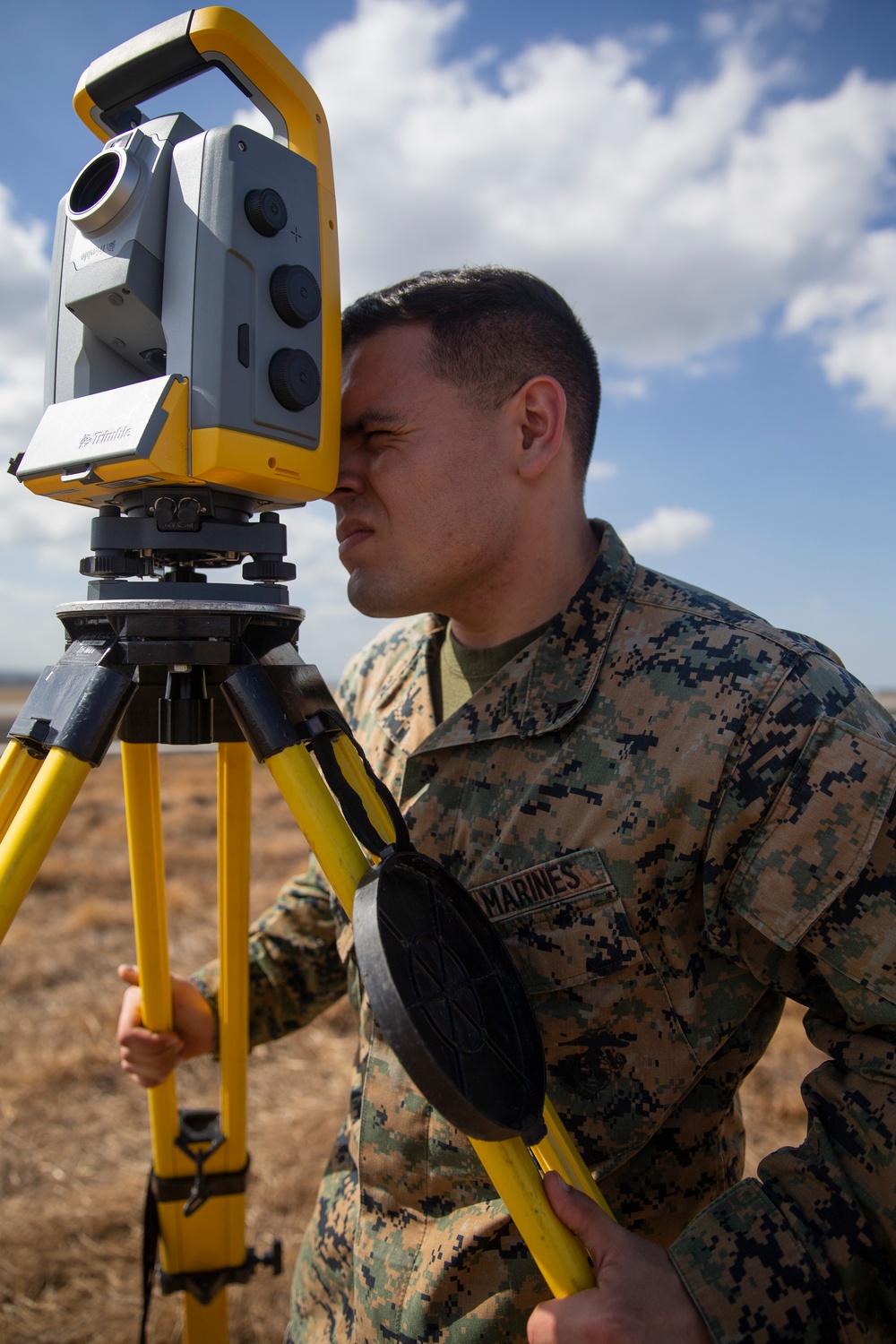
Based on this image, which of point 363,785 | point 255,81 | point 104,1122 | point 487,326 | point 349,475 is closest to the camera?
point 363,785

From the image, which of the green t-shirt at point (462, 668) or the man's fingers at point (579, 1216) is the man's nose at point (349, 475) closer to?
the green t-shirt at point (462, 668)

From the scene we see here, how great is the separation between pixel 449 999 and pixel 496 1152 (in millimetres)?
196

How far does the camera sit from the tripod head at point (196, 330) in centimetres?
130

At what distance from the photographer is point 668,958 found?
1536 millimetres

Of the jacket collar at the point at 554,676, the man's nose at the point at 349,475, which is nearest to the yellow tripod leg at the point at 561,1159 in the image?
the jacket collar at the point at 554,676

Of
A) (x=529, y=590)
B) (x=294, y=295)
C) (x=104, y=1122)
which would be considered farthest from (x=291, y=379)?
(x=104, y=1122)

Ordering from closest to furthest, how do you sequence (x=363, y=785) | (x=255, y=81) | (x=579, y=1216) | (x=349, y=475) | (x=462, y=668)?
(x=579, y=1216), (x=363, y=785), (x=255, y=81), (x=349, y=475), (x=462, y=668)

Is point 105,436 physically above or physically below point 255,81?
below

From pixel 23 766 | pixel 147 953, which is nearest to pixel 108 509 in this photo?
pixel 23 766

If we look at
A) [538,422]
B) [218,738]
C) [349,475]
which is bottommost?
[218,738]

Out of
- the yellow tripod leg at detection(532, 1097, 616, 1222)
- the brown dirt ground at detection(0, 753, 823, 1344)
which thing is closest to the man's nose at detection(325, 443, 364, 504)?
the yellow tripod leg at detection(532, 1097, 616, 1222)

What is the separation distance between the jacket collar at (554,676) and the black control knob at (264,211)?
898 millimetres

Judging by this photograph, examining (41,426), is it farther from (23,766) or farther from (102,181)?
(23,766)

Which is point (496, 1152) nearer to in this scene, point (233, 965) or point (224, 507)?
point (233, 965)
